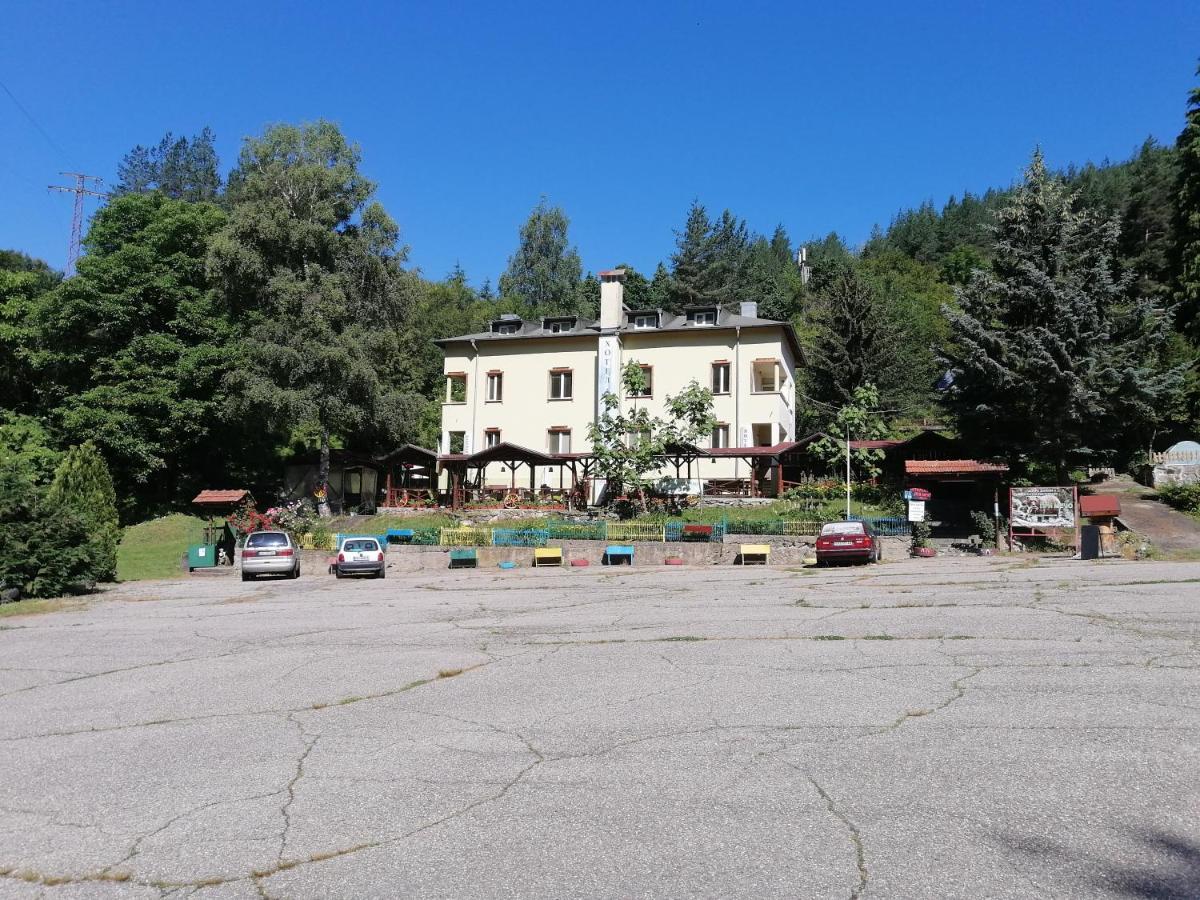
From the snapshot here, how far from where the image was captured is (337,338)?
43.5 metres

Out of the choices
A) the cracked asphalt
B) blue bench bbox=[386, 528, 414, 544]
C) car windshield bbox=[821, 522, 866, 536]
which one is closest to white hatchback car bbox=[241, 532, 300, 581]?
blue bench bbox=[386, 528, 414, 544]

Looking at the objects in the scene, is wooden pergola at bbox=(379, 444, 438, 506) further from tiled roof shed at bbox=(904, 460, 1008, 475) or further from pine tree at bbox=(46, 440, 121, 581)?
tiled roof shed at bbox=(904, 460, 1008, 475)

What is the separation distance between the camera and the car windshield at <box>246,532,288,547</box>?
95.0 feet

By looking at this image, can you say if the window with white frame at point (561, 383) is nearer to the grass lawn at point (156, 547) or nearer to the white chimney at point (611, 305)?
the white chimney at point (611, 305)

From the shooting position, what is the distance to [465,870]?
4.84 m

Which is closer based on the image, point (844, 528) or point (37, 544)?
point (37, 544)

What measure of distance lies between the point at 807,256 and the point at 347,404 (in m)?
87.0

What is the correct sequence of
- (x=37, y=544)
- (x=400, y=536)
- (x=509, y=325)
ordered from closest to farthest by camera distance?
1. (x=37, y=544)
2. (x=400, y=536)
3. (x=509, y=325)

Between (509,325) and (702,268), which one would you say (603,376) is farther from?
(702,268)

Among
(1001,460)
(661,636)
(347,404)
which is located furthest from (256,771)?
(347,404)

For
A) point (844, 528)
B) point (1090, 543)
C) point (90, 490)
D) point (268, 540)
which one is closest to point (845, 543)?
point (844, 528)

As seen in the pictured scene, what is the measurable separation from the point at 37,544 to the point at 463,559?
13.8 m

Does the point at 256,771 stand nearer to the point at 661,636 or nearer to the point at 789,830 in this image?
the point at 789,830

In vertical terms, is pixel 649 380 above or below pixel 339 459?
above
